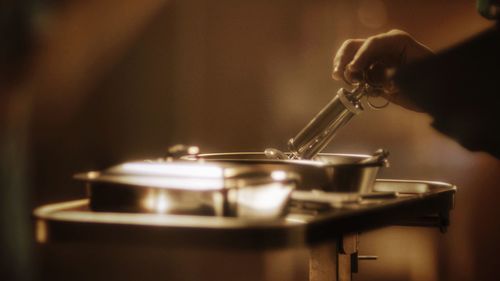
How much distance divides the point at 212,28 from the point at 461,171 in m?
0.61

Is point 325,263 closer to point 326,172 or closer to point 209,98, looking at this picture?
point 326,172

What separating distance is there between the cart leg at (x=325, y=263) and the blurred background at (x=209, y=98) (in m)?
0.54

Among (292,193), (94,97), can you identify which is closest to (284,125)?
(94,97)

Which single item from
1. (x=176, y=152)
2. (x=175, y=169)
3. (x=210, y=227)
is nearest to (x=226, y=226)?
(x=210, y=227)

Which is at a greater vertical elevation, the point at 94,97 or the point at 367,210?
the point at 94,97

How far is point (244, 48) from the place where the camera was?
1279mm

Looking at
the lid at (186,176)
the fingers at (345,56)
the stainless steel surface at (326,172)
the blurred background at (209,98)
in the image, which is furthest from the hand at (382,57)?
the blurred background at (209,98)

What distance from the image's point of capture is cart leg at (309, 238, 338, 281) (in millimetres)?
662

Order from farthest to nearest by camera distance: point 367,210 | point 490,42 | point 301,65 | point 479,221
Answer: point 301,65
point 479,221
point 490,42
point 367,210

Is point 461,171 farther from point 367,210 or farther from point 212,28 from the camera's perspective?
point 367,210

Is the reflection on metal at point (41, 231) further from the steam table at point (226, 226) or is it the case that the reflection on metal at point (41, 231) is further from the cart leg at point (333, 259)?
the cart leg at point (333, 259)

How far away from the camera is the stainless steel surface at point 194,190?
436 millimetres

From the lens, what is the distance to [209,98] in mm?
1305

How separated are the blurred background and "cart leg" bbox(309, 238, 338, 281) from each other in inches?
21.1
